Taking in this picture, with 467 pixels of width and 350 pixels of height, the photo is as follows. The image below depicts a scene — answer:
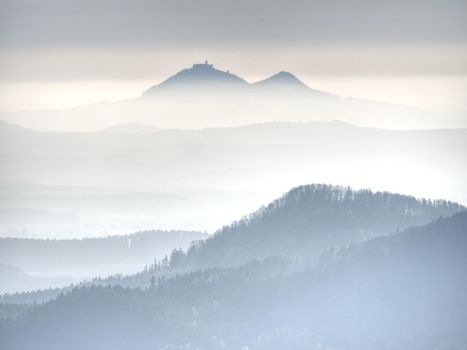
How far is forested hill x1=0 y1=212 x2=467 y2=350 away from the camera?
140500 millimetres

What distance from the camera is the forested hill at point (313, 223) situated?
16438 centimetres

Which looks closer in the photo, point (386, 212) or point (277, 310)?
point (277, 310)

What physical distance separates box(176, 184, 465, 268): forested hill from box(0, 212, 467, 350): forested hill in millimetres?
11177

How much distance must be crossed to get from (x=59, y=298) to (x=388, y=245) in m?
22.1

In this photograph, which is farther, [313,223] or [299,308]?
[313,223]

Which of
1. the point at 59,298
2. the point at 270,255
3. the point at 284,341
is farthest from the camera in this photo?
the point at 270,255

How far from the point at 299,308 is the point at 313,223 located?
78.2 ft

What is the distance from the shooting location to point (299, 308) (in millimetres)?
145875

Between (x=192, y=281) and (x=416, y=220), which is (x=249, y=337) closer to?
(x=192, y=281)

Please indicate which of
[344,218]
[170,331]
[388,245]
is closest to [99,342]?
[170,331]

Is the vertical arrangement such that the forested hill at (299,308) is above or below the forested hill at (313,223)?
below

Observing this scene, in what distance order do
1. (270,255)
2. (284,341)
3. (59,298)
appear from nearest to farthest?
(284,341), (59,298), (270,255)

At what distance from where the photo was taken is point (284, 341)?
14062 cm

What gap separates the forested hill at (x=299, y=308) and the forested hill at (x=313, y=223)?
11.2 m
